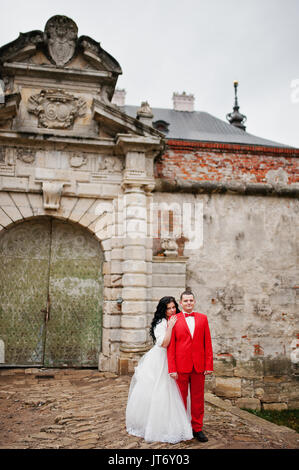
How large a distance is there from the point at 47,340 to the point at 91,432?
3.34 m

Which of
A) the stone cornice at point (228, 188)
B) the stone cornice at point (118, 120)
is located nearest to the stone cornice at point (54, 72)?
the stone cornice at point (118, 120)

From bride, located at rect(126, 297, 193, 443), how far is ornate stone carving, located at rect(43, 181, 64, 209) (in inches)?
150

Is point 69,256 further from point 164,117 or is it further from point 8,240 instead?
point 164,117

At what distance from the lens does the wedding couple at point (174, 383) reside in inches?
150

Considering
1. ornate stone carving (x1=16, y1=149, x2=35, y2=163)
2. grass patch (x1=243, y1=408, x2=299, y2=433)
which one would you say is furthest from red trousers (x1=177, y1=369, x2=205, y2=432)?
ornate stone carving (x1=16, y1=149, x2=35, y2=163)

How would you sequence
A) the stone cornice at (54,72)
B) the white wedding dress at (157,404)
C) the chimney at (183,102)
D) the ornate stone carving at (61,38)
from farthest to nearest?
the chimney at (183,102) → the ornate stone carving at (61,38) → the stone cornice at (54,72) → the white wedding dress at (157,404)

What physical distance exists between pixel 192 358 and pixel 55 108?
566cm

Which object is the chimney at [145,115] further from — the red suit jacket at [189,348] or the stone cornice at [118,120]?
the red suit jacket at [189,348]

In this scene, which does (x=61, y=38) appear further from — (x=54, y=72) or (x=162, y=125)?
(x=162, y=125)

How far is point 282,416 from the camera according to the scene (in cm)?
756

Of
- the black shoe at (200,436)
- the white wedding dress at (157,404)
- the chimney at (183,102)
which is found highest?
the chimney at (183,102)

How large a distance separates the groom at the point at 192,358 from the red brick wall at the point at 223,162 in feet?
14.7

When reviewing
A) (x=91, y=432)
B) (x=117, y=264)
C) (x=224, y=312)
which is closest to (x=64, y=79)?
(x=117, y=264)

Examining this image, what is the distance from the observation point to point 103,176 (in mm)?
7574
